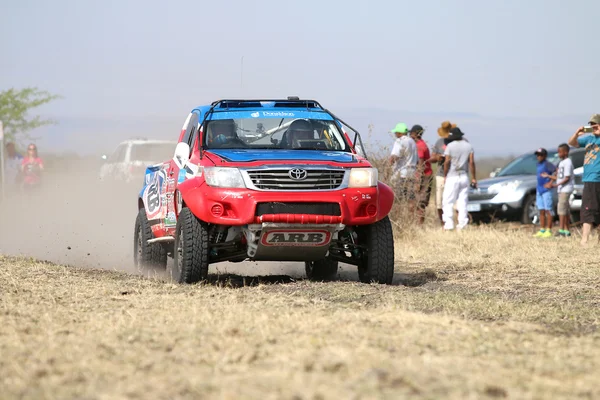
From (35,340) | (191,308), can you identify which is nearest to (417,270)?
(191,308)

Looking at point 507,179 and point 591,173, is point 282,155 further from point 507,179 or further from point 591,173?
point 507,179


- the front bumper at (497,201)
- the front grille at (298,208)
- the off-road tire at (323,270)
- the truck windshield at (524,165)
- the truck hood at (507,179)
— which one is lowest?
the front bumper at (497,201)

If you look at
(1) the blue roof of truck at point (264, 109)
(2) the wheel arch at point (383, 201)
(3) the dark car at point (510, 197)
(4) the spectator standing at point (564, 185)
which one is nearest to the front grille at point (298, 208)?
(2) the wheel arch at point (383, 201)

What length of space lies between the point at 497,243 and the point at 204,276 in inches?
255

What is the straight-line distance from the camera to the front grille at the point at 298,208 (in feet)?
31.3

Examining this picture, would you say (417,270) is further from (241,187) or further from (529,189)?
(529,189)

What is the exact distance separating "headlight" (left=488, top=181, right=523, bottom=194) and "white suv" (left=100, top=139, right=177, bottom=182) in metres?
5.97

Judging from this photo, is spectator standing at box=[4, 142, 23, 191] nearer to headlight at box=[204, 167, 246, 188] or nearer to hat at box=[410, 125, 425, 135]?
hat at box=[410, 125, 425, 135]

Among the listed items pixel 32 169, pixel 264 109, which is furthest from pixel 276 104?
pixel 32 169

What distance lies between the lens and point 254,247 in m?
9.76

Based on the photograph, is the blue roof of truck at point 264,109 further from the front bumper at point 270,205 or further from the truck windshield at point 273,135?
the front bumper at point 270,205

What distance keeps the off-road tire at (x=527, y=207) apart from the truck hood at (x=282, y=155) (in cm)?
1072

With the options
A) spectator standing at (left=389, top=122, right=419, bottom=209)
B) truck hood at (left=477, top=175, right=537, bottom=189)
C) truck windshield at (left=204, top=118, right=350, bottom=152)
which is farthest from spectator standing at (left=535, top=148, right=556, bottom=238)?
truck windshield at (left=204, top=118, right=350, bottom=152)

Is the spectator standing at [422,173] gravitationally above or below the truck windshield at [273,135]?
below
